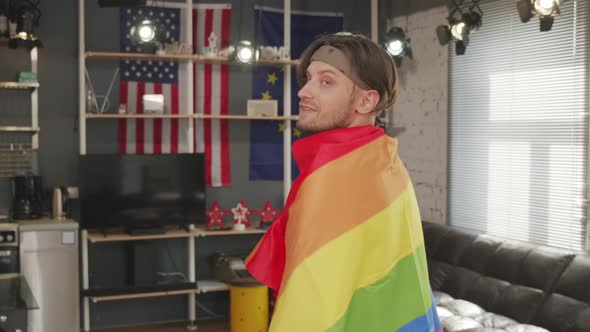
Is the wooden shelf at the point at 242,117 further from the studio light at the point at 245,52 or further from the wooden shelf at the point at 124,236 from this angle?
the wooden shelf at the point at 124,236

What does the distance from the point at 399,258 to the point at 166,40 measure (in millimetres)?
4609

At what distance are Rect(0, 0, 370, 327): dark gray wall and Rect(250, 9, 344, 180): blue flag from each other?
122 mm

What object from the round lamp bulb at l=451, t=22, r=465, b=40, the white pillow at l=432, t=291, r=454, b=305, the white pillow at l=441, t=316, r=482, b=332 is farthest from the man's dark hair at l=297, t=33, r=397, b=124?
the round lamp bulb at l=451, t=22, r=465, b=40

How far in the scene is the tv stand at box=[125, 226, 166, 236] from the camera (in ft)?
17.8

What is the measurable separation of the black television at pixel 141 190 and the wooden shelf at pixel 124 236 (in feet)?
0.24

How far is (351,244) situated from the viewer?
1.22 meters

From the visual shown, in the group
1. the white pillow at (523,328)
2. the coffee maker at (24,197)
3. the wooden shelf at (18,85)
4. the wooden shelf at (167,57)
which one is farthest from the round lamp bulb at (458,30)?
the coffee maker at (24,197)

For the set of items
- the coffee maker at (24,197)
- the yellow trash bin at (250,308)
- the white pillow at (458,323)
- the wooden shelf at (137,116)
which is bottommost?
the yellow trash bin at (250,308)

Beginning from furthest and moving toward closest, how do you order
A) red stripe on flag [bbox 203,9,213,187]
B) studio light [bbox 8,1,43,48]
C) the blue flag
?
1. the blue flag
2. red stripe on flag [bbox 203,9,213,187]
3. studio light [bbox 8,1,43,48]

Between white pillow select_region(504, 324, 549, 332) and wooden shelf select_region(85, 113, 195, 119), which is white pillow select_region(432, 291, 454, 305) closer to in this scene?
white pillow select_region(504, 324, 549, 332)

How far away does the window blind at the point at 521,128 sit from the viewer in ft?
14.4

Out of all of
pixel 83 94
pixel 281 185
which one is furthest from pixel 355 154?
pixel 281 185

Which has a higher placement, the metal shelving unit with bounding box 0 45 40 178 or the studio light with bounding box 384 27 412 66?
the studio light with bounding box 384 27 412 66

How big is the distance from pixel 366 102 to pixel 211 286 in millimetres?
4499
